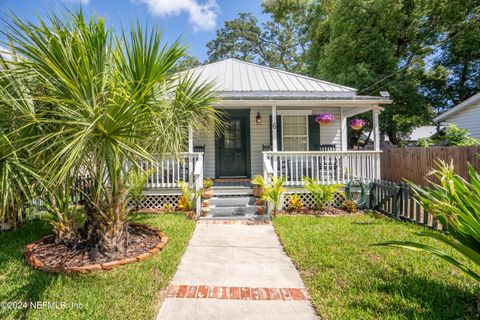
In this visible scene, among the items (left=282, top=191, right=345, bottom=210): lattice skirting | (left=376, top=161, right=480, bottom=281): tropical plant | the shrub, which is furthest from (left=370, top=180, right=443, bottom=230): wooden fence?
(left=376, top=161, right=480, bottom=281): tropical plant

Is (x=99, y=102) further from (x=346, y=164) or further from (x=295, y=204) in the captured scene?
(x=346, y=164)

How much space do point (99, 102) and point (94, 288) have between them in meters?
2.16

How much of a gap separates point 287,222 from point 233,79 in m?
5.92

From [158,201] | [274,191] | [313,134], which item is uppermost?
[313,134]

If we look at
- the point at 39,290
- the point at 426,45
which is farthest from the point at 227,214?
the point at 426,45

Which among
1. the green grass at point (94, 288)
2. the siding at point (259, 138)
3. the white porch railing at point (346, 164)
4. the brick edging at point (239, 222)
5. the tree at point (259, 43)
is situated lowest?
the green grass at point (94, 288)

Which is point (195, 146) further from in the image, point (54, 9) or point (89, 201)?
point (54, 9)

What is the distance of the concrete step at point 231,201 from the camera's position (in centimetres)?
699

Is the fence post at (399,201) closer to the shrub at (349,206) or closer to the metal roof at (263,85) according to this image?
the shrub at (349,206)

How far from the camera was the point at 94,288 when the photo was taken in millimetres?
3041

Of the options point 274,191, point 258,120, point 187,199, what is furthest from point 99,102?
point 258,120

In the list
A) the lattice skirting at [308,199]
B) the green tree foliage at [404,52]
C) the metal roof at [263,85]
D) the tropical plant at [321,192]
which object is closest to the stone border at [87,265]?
the lattice skirting at [308,199]

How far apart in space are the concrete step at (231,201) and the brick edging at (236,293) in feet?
12.4

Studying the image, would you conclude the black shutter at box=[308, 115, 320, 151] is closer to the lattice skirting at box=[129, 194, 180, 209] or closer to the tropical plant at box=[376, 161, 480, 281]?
the lattice skirting at box=[129, 194, 180, 209]
